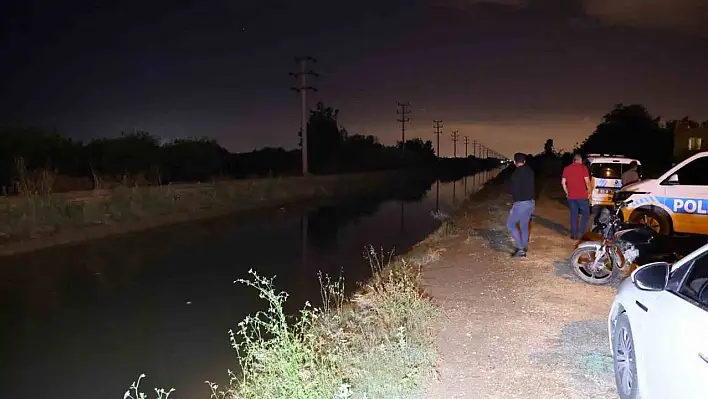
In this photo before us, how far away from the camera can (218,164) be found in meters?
57.5

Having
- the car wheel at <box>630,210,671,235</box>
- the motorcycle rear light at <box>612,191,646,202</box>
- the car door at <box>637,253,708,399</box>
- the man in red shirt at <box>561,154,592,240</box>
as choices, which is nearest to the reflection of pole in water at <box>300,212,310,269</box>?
the man in red shirt at <box>561,154,592,240</box>

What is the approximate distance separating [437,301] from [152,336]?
417 cm

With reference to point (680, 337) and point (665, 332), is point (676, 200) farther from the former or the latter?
point (680, 337)

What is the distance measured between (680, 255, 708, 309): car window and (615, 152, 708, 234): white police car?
828 cm

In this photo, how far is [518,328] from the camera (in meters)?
7.11

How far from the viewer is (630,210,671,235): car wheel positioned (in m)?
11.6

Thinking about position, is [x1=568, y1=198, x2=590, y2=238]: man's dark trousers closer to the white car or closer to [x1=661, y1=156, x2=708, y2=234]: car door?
[x1=661, y1=156, x2=708, y2=234]: car door

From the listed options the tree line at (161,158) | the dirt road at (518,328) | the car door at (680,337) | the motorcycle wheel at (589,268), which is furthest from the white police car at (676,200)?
the tree line at (161,158)

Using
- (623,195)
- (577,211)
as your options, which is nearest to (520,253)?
(577,211)

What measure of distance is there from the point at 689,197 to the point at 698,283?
28.0 feet

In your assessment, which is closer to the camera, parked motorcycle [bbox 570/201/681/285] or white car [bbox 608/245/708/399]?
white car [bbox 608/245/708/399]

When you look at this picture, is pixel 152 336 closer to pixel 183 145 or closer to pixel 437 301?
pixel 437 301

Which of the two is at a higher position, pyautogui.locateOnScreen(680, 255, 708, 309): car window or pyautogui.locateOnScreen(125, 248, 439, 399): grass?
pyautogui.locateOnScreen(680, 255, 708, 309): car window

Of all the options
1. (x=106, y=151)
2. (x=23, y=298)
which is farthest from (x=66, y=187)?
(x=23, y=298)
